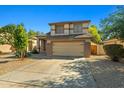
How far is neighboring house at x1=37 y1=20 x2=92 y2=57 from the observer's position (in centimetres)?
1892

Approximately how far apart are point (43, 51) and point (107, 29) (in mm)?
14027

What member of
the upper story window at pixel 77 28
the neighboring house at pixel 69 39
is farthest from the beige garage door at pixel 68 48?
the upper story window at pixel 77 28

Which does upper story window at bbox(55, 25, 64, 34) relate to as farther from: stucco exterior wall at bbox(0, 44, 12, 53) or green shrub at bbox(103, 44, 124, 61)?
stucco exterior wall at bbox(0, 44, 12, 53)

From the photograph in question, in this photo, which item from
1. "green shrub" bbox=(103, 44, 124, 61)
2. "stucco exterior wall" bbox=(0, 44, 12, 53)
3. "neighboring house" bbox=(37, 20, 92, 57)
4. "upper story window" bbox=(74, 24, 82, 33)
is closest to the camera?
"green shrub" bbox=(103, 44, 124, 61)

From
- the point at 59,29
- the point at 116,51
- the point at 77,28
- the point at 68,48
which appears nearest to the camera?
the point at 116,51

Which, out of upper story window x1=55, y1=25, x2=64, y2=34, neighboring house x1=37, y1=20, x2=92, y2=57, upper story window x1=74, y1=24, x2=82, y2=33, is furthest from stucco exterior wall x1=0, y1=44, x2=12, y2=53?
upper story window x1=74, y1=24, x2=82, y2=33

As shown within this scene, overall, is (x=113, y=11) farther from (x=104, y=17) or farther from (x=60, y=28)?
(x=60, y=28)

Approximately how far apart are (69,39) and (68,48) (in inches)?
50.1

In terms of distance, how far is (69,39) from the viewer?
19.4 m

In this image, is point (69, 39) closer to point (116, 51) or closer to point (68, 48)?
point (68, 48)

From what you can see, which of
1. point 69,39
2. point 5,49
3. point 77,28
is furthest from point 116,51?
point 5,49

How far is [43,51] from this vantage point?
996 inches

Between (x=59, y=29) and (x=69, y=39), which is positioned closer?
(x=69, y=39)
